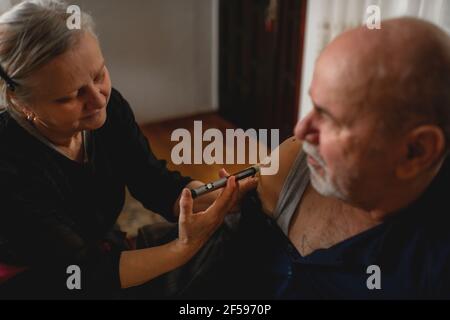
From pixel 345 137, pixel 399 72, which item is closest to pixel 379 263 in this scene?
pixel 345 137

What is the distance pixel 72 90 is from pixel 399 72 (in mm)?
644

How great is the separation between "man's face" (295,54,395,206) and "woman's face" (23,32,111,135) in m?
0.47

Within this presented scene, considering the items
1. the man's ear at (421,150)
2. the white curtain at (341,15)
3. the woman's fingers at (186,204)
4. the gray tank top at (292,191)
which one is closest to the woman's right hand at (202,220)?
the woman's fingers at (186,204)

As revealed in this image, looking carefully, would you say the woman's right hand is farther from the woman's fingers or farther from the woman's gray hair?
the woman's gray hair

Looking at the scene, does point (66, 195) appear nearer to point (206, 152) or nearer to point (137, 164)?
point (137, 164)

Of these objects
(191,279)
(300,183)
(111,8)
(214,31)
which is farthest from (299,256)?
(214,31)

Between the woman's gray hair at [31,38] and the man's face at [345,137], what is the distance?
510 mm

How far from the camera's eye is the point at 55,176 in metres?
1.05

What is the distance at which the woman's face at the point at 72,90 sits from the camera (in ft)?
2.92

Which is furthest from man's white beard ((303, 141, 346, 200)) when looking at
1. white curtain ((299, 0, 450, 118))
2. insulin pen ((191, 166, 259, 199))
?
white curtain ((299, 0, 450, 118))

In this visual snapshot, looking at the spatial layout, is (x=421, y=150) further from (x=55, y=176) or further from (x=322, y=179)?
(x=55, y=176)

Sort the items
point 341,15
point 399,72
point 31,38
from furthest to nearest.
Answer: point 341,15 < point 31,38 < point 399,72

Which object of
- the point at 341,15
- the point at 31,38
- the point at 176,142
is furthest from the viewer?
the point at 176,142

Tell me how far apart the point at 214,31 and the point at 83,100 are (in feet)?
8.25
